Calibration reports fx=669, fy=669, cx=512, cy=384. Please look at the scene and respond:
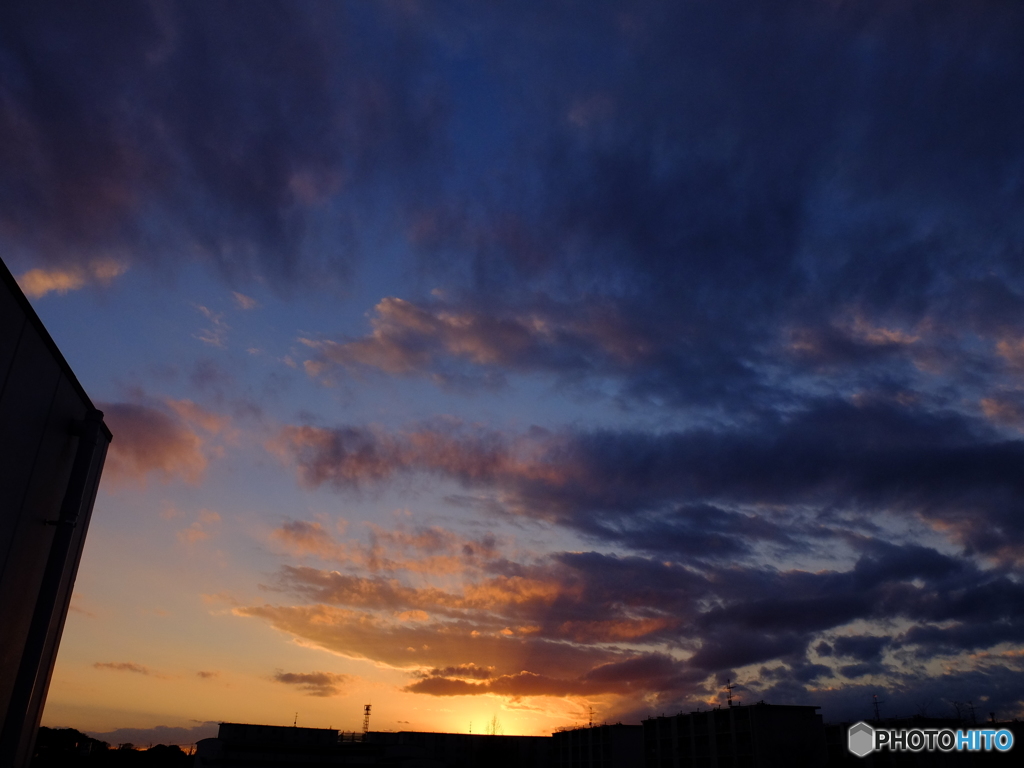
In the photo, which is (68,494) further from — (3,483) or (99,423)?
(3,483)

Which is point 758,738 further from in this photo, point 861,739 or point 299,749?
point 299,749

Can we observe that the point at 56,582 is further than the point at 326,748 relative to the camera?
No

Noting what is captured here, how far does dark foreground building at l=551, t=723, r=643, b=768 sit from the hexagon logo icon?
47.9m

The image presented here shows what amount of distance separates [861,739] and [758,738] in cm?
1600

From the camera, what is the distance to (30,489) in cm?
1919

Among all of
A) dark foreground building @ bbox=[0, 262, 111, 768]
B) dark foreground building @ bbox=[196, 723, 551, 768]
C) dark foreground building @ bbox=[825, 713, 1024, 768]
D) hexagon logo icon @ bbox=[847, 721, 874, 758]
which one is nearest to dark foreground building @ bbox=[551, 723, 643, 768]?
dark foreground building @ bbox=[196, 723, 551, 768]

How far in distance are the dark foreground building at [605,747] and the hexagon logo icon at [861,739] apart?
157 feet

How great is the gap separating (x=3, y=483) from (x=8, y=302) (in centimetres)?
487

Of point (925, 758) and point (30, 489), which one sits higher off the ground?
point (30, 489)

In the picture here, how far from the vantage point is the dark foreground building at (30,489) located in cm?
1727

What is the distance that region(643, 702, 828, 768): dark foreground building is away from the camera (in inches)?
4161

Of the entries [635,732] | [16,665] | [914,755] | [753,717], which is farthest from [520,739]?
[16,665]

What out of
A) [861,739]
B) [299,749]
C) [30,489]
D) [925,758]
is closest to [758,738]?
[861,739]

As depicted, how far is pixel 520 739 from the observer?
19612cm
